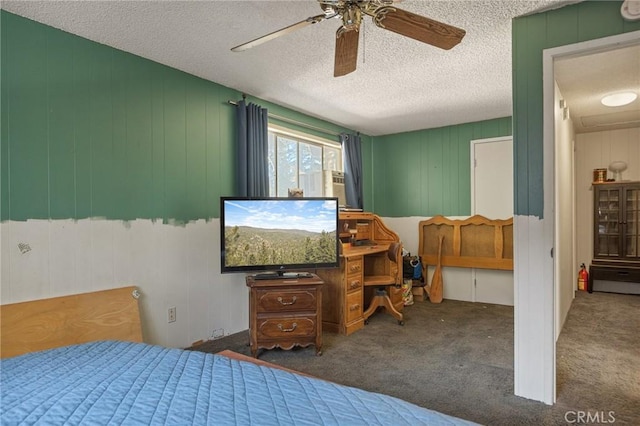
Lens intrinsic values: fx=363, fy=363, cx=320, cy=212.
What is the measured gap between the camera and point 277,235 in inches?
123

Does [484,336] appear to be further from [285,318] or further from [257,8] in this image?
[257,8]

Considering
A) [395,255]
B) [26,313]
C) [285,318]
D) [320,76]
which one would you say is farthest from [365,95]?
[26,313]

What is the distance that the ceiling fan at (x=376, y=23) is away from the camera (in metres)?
1.66

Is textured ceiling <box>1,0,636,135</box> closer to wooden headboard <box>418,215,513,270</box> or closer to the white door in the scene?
the white door

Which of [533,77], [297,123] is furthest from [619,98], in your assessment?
[297,123]

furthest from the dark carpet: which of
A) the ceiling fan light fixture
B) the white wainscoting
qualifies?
the ceiling fan light fixture

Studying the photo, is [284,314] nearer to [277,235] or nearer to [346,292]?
[277,235]

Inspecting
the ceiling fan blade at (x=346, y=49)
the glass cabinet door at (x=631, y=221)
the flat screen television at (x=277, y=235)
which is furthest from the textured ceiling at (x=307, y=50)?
the glass cabinet door at (x=631, y=221)

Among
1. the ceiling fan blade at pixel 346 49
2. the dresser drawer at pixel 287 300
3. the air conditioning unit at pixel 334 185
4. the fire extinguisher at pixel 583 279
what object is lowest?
the fire extinguisher at pixel 583 279

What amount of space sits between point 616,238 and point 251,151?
5.15 meters

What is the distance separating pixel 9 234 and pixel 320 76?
8.24ft

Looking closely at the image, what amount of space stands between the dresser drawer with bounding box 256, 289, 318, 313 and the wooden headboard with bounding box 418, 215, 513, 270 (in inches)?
103

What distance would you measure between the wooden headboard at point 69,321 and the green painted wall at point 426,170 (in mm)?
3900

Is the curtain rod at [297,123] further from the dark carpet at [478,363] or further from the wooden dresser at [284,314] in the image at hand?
the dark carpet at [478,363]
